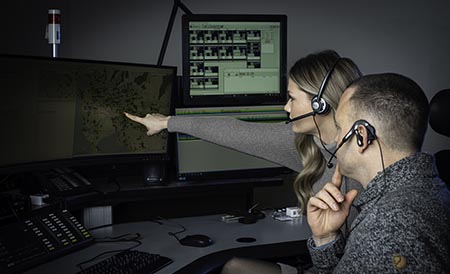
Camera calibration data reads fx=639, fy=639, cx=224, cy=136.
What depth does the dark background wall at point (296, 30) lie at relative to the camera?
2.86 m

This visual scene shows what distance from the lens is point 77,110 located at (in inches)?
88.9

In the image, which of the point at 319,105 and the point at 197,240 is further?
the point at 197,240

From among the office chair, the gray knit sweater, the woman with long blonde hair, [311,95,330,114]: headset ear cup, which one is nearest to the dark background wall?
the woman with long blonde hair

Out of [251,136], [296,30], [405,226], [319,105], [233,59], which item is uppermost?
[296,30]

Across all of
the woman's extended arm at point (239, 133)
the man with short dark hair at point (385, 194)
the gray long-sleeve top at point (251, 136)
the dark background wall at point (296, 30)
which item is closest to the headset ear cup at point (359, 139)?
the man with short dark hair at point (385, 194)

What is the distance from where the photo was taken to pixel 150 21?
3059mm

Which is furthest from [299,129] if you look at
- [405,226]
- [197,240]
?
[405,226]

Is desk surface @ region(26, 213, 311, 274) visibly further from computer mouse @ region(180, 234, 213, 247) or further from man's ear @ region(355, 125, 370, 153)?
man's ear @ region(355, 125, 370, 153)

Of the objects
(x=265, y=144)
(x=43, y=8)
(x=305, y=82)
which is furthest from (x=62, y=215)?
(x=43, y=8)

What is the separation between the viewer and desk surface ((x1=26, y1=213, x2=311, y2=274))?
1.97m

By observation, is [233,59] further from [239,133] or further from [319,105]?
[319,105]

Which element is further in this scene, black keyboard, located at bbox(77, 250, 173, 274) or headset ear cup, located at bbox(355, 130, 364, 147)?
black keyboard, located at bbox(77, 250, 173, 274)

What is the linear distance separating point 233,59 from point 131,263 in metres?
1.06

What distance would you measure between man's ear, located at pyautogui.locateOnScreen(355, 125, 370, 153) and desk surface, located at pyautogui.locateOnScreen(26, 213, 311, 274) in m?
0.76
